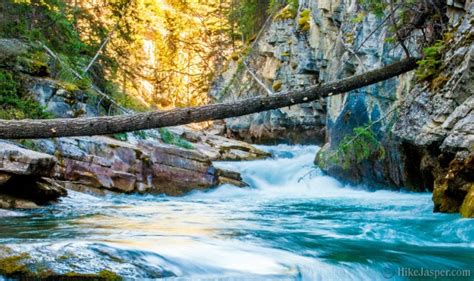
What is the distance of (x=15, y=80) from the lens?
44.2ft

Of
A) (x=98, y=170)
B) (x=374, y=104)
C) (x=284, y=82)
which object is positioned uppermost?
(x=284, y=82)

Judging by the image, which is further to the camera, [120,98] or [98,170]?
[120,98]

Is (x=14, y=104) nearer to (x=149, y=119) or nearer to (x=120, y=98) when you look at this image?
(x=120, y=98)

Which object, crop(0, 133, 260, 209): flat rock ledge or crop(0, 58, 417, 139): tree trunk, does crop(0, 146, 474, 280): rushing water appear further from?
crop(0, 58, 417, 139): tree trunk

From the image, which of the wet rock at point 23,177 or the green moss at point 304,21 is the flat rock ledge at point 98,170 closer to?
the wet rock at point 23,177

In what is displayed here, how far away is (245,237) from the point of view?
691 centimetres

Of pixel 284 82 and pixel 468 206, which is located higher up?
pixel 284 82

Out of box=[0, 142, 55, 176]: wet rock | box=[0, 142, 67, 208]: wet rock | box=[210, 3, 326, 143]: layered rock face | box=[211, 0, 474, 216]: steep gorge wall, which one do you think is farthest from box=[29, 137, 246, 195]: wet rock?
box=[210, 3, 326, 143]: layered rock face

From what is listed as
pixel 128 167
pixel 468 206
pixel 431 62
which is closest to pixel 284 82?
pixel 128 167

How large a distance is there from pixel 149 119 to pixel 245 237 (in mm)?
2261

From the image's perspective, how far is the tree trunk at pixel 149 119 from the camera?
5867 millimetres

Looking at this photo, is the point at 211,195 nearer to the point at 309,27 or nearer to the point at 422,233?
the point at 422,233

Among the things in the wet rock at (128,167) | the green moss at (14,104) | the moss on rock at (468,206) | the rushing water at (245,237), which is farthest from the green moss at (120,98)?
the moss on rock at (468,206)

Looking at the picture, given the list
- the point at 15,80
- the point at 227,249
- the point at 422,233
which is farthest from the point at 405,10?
the point at 15,80
